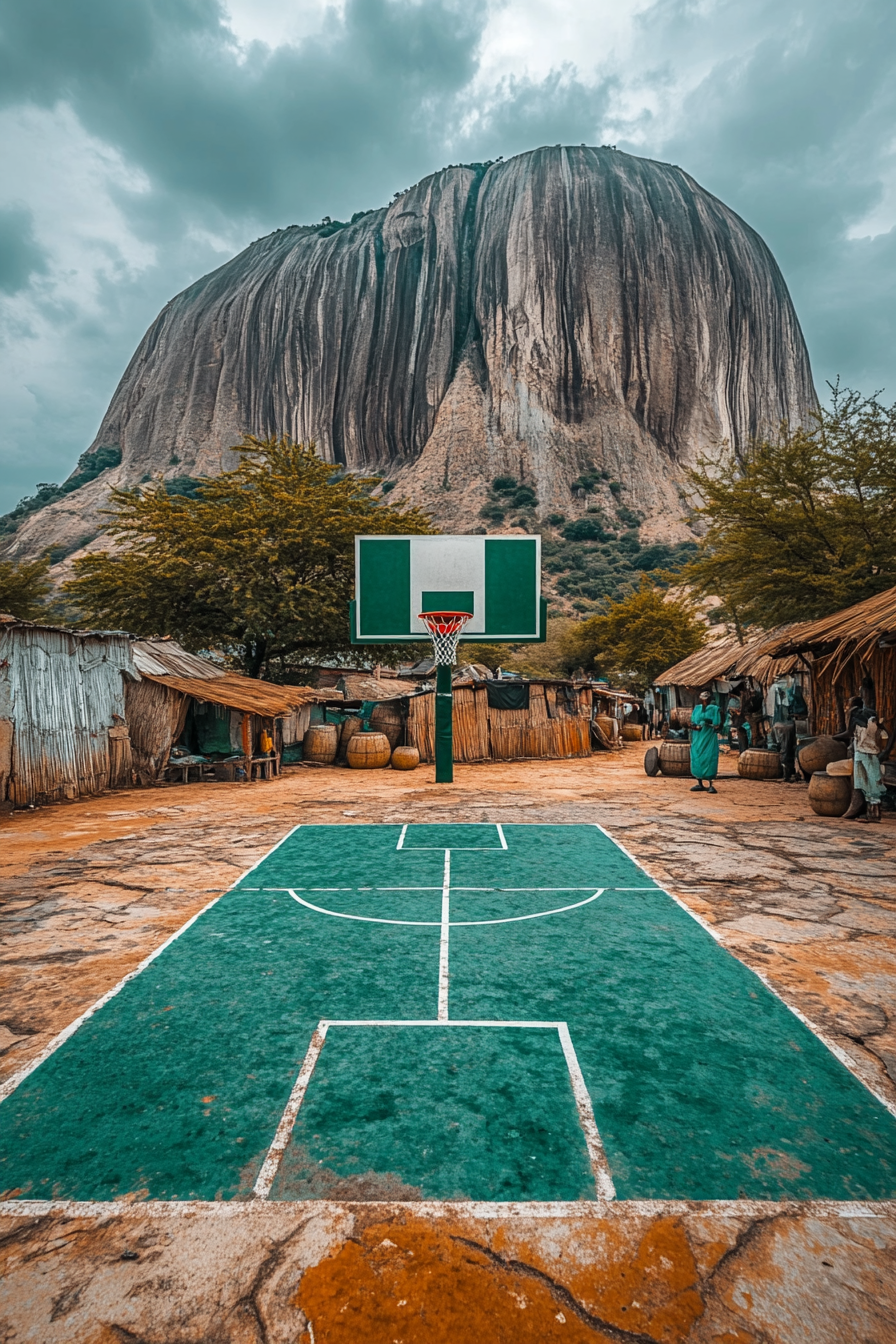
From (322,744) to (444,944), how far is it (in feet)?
42.1

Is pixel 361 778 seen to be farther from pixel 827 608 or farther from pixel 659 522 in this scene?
pixel 659 522

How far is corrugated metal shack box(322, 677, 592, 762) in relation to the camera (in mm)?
17109

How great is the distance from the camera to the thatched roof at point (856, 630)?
8.80 m

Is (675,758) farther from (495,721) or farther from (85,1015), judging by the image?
(85,1015)

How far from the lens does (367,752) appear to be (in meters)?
16.2

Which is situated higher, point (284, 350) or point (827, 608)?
point (284, 350)

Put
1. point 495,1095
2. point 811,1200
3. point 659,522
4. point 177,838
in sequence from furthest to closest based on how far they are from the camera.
Result: point 659,522
point 177,838
point 495,1095
point 811,1200

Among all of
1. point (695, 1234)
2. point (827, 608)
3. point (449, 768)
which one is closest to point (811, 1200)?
point (695, 1234)

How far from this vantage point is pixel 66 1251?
203cm

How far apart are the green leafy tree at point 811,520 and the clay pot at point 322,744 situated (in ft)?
32.1

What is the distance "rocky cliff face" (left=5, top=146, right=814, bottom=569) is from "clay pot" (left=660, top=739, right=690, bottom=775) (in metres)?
42.2

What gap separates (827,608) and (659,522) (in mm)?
45518

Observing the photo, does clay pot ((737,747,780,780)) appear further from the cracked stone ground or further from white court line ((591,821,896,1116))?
the cracked stone ground

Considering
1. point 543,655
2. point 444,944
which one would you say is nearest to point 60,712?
point 444,944
